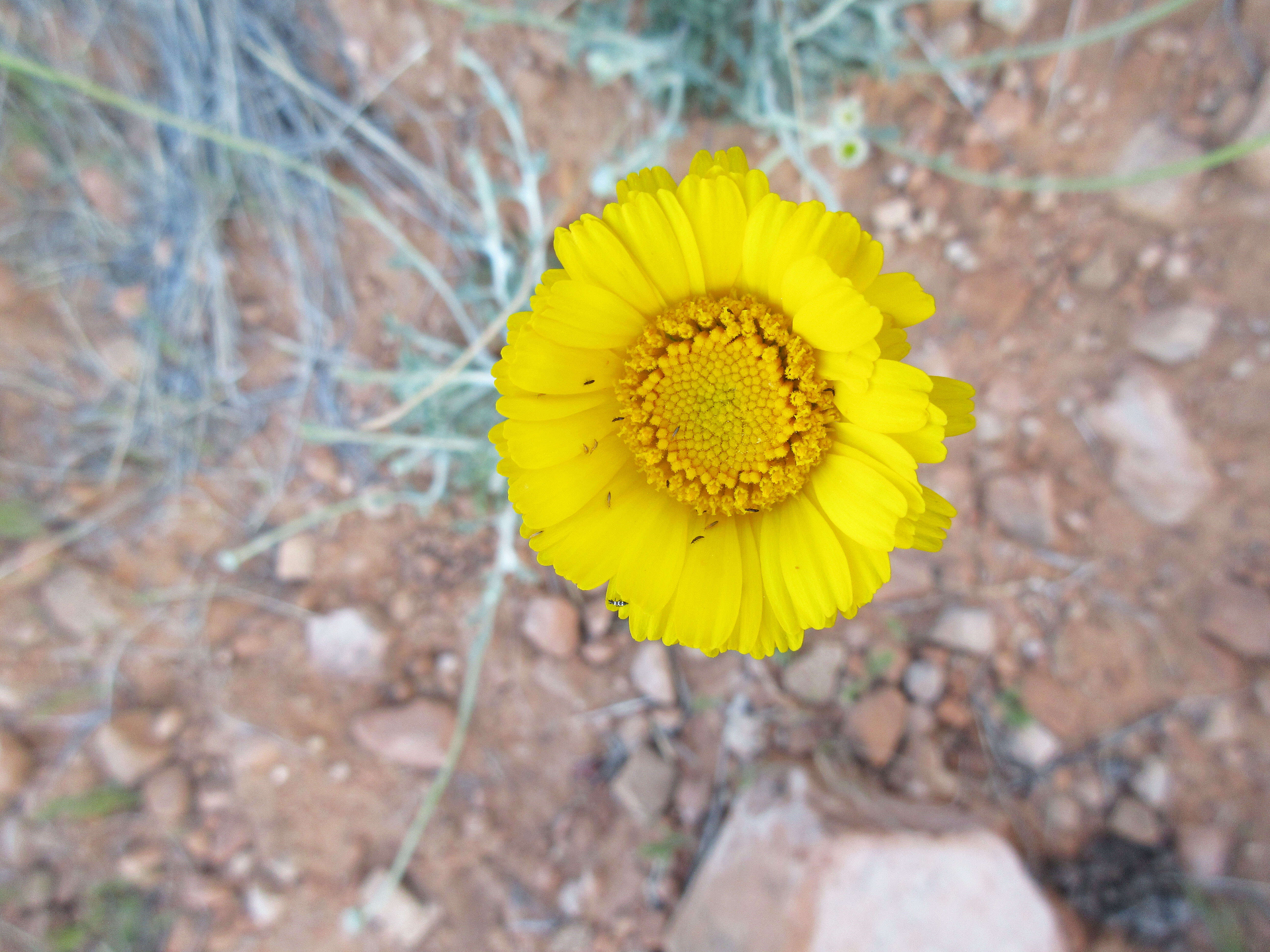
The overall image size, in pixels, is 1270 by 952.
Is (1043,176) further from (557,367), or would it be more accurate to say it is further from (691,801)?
(691,801)

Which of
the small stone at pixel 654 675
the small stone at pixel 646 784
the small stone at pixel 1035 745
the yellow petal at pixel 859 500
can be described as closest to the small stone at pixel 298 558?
the small stone at pixel 654 675

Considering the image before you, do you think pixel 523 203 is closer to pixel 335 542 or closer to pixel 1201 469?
pixel 335 542

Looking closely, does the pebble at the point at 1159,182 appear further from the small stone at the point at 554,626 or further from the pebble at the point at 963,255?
the small stone at the point at 554,626

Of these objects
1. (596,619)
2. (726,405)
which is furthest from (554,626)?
(726,405)

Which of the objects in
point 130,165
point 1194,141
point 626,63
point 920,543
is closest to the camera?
point 920,543

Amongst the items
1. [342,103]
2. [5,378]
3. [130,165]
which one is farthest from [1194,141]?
[5,378]

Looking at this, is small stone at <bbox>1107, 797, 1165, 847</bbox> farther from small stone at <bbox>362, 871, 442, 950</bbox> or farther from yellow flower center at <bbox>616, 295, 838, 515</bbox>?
small stone at <bbox>362, 871, 442, 950</bbox>

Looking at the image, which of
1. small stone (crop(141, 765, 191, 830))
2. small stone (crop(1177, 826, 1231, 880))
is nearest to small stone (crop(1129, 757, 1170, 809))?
small stone (crop(1177, 826, 1231, 880))
